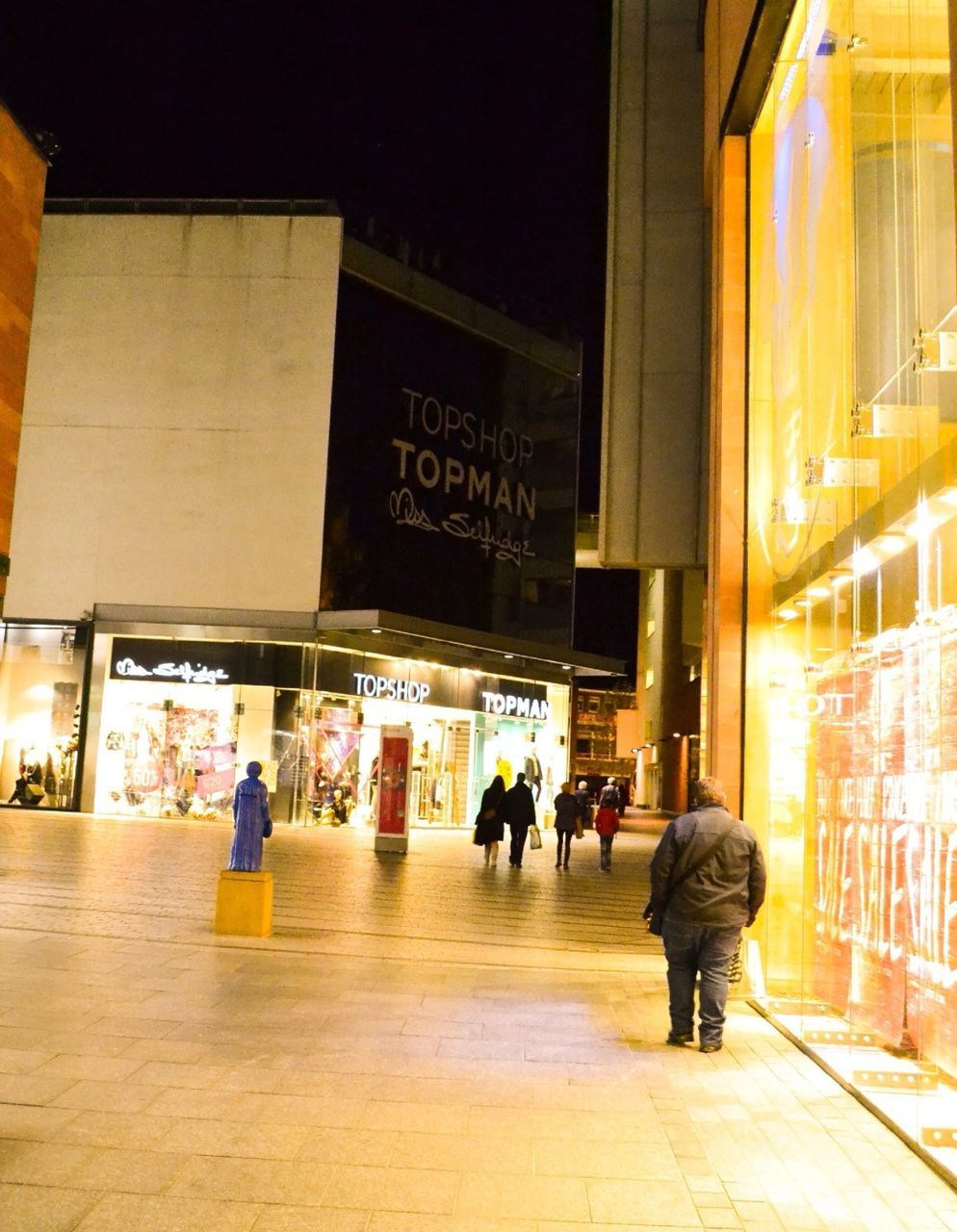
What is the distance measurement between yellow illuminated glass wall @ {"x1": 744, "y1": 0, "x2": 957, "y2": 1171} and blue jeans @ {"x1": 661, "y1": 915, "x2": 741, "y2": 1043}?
0.68 metres

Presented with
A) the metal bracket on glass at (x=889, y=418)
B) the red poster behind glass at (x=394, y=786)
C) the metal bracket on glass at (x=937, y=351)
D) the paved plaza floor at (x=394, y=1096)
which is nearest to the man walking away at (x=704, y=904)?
the paved plaza floor at (x=394, y=1096)

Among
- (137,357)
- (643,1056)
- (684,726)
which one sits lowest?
(643,1056)

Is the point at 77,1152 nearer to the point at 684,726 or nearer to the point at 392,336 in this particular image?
the point at 392,336

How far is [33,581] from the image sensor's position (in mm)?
29391

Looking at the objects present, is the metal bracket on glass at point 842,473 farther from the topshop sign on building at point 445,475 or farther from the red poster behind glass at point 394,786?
the topshop sign on building at point 445,475

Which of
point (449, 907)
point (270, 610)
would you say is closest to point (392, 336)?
point (270, 610)

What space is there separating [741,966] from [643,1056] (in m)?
2.63

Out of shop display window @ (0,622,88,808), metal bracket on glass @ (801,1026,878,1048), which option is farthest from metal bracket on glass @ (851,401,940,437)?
shop display window @ (0,622,88,808)

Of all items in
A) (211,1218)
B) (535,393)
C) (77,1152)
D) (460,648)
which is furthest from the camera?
(535,393)

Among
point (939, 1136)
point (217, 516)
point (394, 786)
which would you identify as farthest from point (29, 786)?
point (939, 1136)

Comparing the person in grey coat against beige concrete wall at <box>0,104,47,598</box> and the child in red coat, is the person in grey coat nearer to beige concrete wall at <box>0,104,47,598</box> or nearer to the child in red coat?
the child in red coat

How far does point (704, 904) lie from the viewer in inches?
303

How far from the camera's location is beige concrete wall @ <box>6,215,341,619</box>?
28859 millimetres

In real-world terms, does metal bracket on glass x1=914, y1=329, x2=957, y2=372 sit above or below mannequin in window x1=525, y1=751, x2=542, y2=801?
above
